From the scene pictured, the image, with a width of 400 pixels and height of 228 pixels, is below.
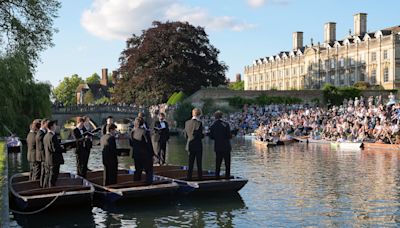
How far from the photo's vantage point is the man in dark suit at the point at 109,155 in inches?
449

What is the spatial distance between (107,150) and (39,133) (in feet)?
4.58

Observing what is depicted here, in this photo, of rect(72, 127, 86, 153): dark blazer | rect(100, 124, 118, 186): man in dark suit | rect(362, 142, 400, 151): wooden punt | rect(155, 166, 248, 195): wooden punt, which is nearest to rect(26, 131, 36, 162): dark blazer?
rect(72, 127, 86, 153): dark blazer

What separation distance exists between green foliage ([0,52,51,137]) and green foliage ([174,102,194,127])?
22277 mm

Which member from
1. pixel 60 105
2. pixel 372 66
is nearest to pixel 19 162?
pixel 60 105

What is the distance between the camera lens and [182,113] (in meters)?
51.1

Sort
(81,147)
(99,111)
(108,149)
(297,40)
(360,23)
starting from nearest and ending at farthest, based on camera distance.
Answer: (108,149) < (81,147) < (99,111) < (360,23) < (297,40)

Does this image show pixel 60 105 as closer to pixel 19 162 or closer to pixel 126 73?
pixel 126 73

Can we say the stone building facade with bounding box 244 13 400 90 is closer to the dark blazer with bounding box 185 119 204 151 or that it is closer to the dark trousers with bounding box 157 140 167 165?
the dark trousers with bounding box 157 140 167 165

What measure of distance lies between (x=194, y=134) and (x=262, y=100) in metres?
43.0

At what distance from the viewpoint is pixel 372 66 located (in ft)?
217

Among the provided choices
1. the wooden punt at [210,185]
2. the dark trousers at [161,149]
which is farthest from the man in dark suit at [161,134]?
the wooden punt at [210,185]

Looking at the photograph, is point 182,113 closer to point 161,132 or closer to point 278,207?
point 161,132

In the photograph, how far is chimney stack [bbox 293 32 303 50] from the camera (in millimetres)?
90188

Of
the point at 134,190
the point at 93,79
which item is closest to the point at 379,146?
the point at 134,190
